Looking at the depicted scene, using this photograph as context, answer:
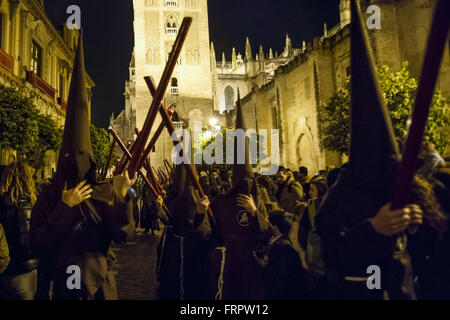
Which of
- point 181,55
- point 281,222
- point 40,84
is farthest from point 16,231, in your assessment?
point 181,55

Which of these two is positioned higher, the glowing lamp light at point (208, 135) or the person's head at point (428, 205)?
the glowing lamp light at point (208, 135)

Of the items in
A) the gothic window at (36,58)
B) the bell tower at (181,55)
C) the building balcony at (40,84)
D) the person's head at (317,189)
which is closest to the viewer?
the person's head at (317,189)

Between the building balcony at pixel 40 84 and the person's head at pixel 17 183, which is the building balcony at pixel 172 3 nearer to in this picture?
the building balcony at pixel 40 84

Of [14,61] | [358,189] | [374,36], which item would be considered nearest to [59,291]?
[358,189]

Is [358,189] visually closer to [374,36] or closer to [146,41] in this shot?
[374,36]

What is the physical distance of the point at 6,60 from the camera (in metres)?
15.4

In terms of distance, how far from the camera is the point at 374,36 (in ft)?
58.9

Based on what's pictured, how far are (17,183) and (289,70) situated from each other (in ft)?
87.6

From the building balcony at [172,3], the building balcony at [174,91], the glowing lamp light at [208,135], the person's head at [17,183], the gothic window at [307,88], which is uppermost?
the building balcony at [172,3]

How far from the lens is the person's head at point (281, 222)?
3.38 m

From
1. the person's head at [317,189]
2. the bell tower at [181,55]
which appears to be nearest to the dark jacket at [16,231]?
the person's head at [317,189]

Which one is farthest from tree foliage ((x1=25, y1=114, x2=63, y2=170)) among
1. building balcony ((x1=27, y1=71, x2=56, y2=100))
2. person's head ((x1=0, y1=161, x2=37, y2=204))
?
person's head ((x1=0, y1=161, x2=37, y2=204))

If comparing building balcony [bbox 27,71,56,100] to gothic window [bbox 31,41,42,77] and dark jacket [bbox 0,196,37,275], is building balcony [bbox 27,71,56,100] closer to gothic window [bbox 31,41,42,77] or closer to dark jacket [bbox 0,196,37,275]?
gothic window [bbox 31,41,42,77]

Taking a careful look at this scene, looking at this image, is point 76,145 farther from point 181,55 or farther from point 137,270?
point 181,55
